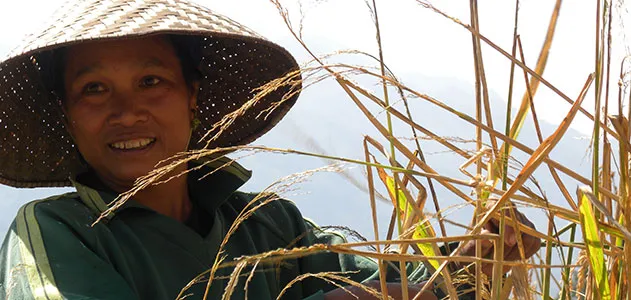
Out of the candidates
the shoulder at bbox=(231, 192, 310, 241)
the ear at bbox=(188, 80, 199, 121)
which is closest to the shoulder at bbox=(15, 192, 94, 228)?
the ear at bbox=(188, 80, 199, 121)

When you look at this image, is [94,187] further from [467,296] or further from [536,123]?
[536,123]

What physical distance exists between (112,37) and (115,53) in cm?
15

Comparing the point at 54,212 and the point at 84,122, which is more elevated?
the point at 84,122

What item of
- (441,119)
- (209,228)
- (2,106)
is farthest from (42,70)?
(441,119)

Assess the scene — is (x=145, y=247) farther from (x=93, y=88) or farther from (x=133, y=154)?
(x=93, y=88)

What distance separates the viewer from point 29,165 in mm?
1951

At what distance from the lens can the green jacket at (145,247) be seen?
1.40 m

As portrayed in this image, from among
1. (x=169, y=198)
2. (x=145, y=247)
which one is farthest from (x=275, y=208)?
(x=145, y=247)

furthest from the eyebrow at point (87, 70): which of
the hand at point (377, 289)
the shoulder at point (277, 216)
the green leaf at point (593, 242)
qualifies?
the green leaf at point (593, 242)

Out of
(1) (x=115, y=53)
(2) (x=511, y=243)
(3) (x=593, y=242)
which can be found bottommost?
(2) (x=511, y=243)

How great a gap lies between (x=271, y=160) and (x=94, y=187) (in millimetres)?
10681

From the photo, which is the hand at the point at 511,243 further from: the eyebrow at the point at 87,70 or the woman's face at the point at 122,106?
the eyebrow at the point at 87,70

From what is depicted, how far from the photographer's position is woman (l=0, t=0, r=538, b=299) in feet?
4.82

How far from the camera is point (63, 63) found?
1760 millimetres
